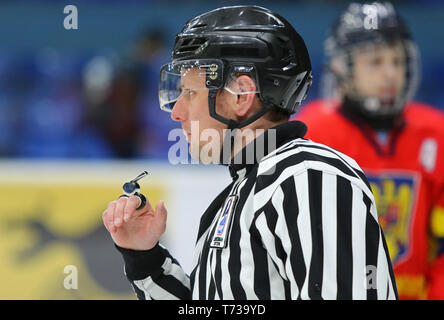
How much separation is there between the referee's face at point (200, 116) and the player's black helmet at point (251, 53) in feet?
0.06

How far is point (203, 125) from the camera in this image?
1.78 m

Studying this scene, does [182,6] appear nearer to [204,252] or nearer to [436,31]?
[436,31]

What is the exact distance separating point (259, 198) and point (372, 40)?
1825 mm

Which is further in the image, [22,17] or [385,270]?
[22,17]

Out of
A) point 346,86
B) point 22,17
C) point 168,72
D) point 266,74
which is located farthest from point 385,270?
point 22,17

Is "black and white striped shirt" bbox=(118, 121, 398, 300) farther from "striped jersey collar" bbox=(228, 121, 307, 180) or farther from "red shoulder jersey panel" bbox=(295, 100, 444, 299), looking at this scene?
"red shoulder jersey panel" bbox=(295, 100, 444, 299)

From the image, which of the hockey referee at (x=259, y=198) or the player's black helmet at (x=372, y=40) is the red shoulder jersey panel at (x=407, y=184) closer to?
the player's black helmet at (x=372, y=40)

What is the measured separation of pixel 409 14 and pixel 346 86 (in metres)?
4.82

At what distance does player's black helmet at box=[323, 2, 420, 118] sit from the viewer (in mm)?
3107

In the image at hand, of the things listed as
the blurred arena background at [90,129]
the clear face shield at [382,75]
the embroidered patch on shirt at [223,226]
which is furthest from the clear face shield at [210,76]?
the blurred arena background at [90,129]

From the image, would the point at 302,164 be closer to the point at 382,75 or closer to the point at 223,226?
the point at 223,226

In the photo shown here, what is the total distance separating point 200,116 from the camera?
5.81 feet

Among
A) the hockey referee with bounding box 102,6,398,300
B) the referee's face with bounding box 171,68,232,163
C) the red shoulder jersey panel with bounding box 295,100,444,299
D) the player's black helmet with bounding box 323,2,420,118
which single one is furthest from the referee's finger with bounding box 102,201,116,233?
the player's black helmet with bounding box 323,2,420,118

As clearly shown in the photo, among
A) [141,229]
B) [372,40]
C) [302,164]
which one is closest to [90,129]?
[372,40]
